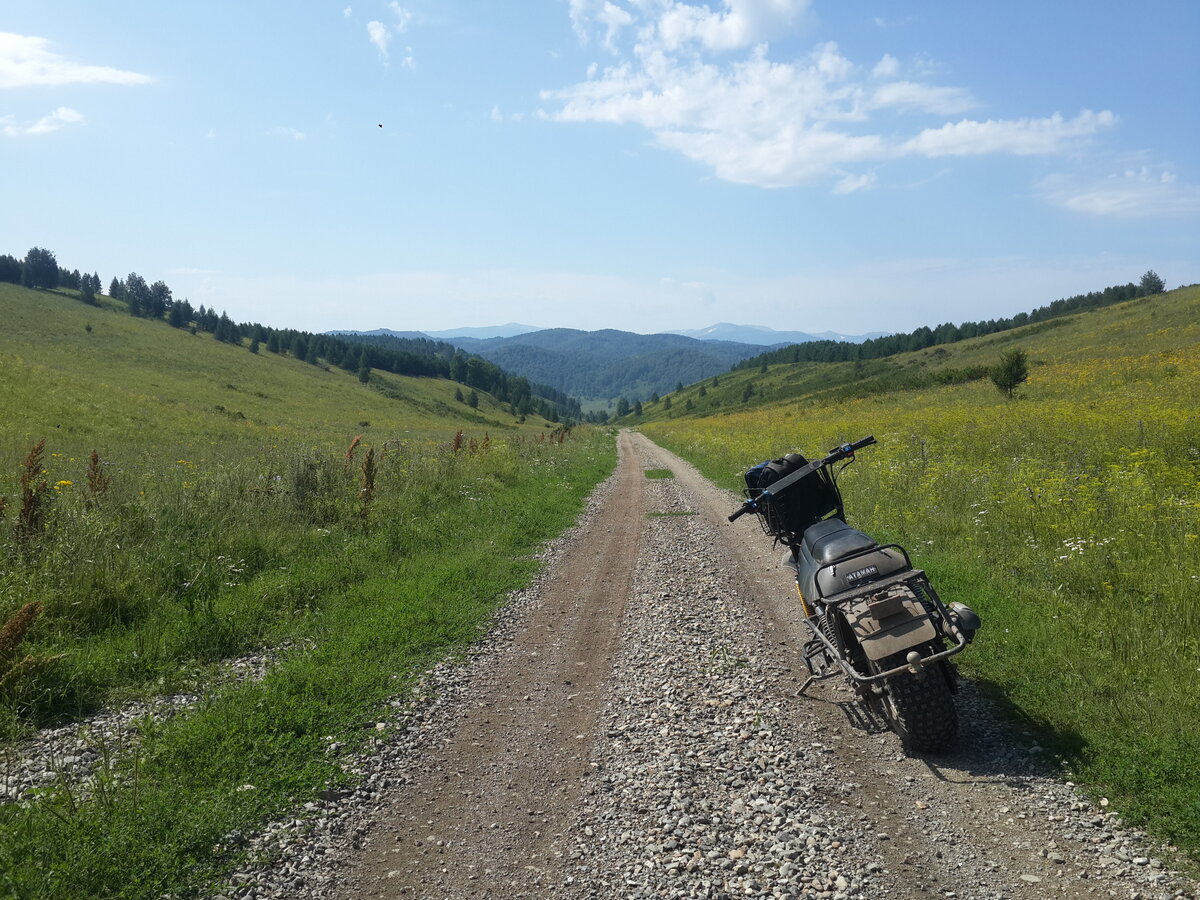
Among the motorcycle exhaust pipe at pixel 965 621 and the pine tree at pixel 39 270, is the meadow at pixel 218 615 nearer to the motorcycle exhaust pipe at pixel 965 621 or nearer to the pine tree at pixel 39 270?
the motorcycle exhaust pipe at pixel 965 621

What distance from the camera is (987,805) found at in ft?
13.0

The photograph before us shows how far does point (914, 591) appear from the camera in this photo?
4.77 m

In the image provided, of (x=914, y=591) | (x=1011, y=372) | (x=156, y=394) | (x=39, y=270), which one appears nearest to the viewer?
(x=914, y=591)

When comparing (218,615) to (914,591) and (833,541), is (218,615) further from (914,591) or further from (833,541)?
(914,591)

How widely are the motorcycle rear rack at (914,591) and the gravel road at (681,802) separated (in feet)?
1.98

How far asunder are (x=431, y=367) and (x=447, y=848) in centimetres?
17475

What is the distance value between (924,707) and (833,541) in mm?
1384

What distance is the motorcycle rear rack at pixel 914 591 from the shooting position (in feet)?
13.9

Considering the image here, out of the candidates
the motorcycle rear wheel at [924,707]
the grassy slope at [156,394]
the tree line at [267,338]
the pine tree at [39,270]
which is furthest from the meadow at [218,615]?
the pine tree at [39,270]

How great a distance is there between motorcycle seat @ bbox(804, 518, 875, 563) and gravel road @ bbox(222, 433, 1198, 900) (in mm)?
1220

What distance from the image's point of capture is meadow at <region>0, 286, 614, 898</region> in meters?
3.80

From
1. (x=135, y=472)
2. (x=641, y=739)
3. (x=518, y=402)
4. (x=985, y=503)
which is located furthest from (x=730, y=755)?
(x=518, y=402)

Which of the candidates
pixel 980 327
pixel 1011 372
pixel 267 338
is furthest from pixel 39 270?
pixel 980 327

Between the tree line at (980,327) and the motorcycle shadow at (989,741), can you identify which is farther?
the tree line at (980,327)
